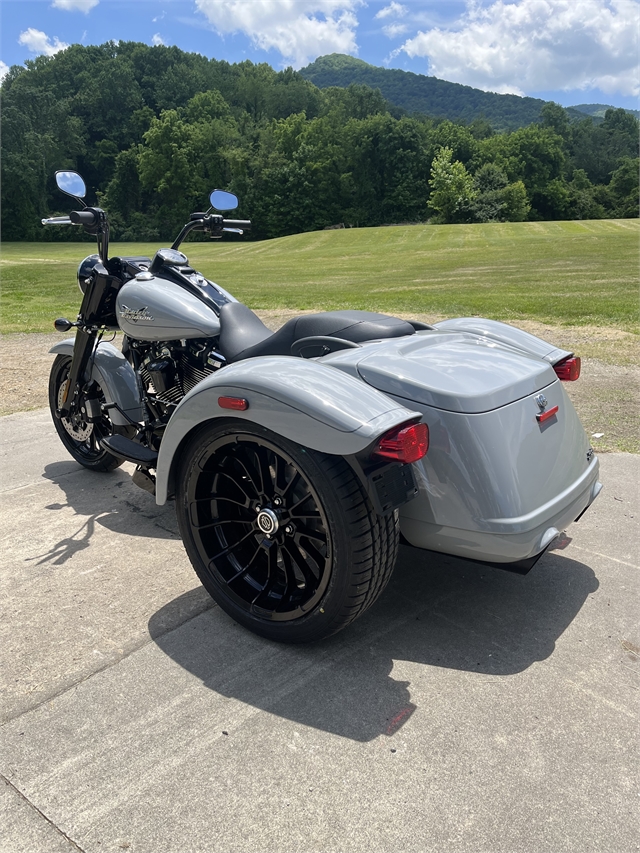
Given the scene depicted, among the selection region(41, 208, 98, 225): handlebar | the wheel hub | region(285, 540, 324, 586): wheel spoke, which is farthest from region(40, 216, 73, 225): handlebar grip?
region(285, 540, 324, 586): wheel spoke

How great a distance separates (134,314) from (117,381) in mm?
520

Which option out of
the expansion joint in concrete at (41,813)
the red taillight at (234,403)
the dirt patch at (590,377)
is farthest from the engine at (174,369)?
the dirt patch at (590,377)

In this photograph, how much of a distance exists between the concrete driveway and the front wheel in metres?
0.17

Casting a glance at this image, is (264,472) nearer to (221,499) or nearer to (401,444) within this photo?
(221,499)

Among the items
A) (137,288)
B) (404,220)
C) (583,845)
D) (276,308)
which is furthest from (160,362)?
(404,220)

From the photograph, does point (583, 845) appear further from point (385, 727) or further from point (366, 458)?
point (366, 458)

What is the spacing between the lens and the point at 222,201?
13.2 ft

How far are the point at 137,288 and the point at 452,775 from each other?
9.06 ft

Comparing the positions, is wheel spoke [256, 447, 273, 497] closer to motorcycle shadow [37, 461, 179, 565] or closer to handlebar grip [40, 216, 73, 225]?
motorcycle shadow [37, 461, 179, 565]

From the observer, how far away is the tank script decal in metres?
3.51

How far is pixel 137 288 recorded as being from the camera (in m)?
3.57

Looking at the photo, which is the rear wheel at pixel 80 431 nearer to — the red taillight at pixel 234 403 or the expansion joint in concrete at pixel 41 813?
the red taillight at pixel 234 403

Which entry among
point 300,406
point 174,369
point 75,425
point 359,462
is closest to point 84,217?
point 174,369

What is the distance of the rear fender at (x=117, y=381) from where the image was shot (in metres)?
3.87
